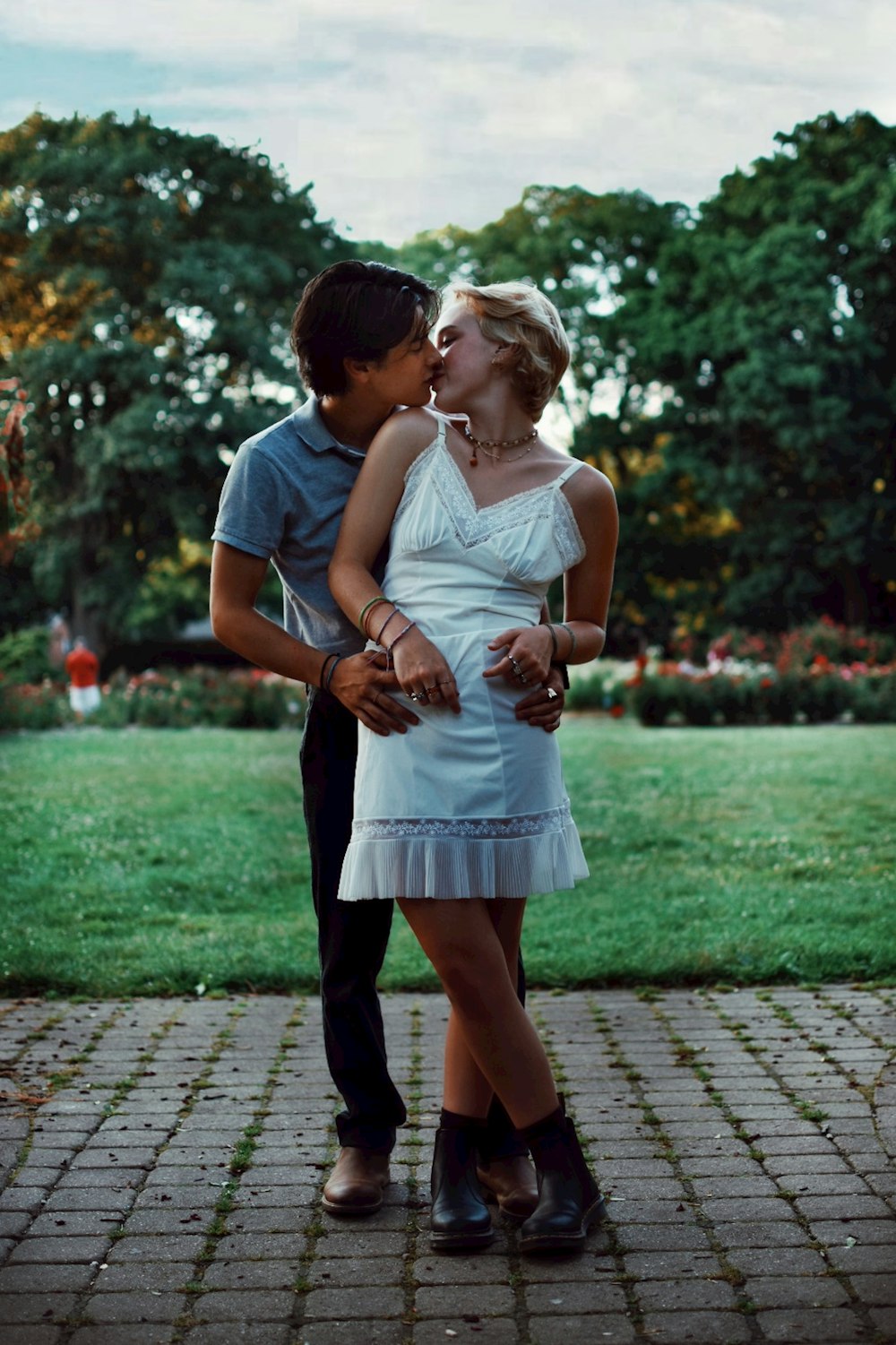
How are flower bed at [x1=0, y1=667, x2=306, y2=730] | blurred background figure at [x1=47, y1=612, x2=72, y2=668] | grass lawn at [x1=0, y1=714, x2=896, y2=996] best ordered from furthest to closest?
blurred background figure at [x1=47, y1=612, x2=72, y2=668], flower bed at [x1=0, y1=667, x2=306, y2=730], grass lawn at [x1=0, y1=714, x2=896, y2=996]

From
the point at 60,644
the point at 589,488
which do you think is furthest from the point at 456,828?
the point at 60,644

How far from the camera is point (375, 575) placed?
3424 mm

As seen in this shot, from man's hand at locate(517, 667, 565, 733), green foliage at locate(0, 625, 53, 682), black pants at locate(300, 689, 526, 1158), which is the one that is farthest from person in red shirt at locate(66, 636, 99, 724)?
man's hand at locate(517, 667, 565, 733)

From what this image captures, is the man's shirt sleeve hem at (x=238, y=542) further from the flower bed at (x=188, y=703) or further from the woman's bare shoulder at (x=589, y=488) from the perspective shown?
the flower bed at (x=188, y=703)

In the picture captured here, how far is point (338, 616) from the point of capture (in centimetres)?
350

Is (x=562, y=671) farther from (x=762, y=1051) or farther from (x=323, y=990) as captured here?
(x=762, y=1051)

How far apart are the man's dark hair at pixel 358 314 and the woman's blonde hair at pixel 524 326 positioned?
10cm

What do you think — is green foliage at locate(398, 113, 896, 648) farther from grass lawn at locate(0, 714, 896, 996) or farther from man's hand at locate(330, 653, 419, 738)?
man's hand at locate(330, 653, 419, 738)

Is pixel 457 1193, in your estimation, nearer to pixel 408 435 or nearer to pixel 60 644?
pixel 408 435

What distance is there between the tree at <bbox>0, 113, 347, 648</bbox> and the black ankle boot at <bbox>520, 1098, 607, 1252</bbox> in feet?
102

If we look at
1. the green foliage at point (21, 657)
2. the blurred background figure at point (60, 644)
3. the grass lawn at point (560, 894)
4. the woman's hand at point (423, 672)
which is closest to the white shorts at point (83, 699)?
the green foliage at point (21, 657)

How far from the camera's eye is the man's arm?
323 cm

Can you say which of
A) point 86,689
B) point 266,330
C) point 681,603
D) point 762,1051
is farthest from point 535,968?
point 681,603

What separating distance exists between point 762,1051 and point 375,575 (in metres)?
2.37
